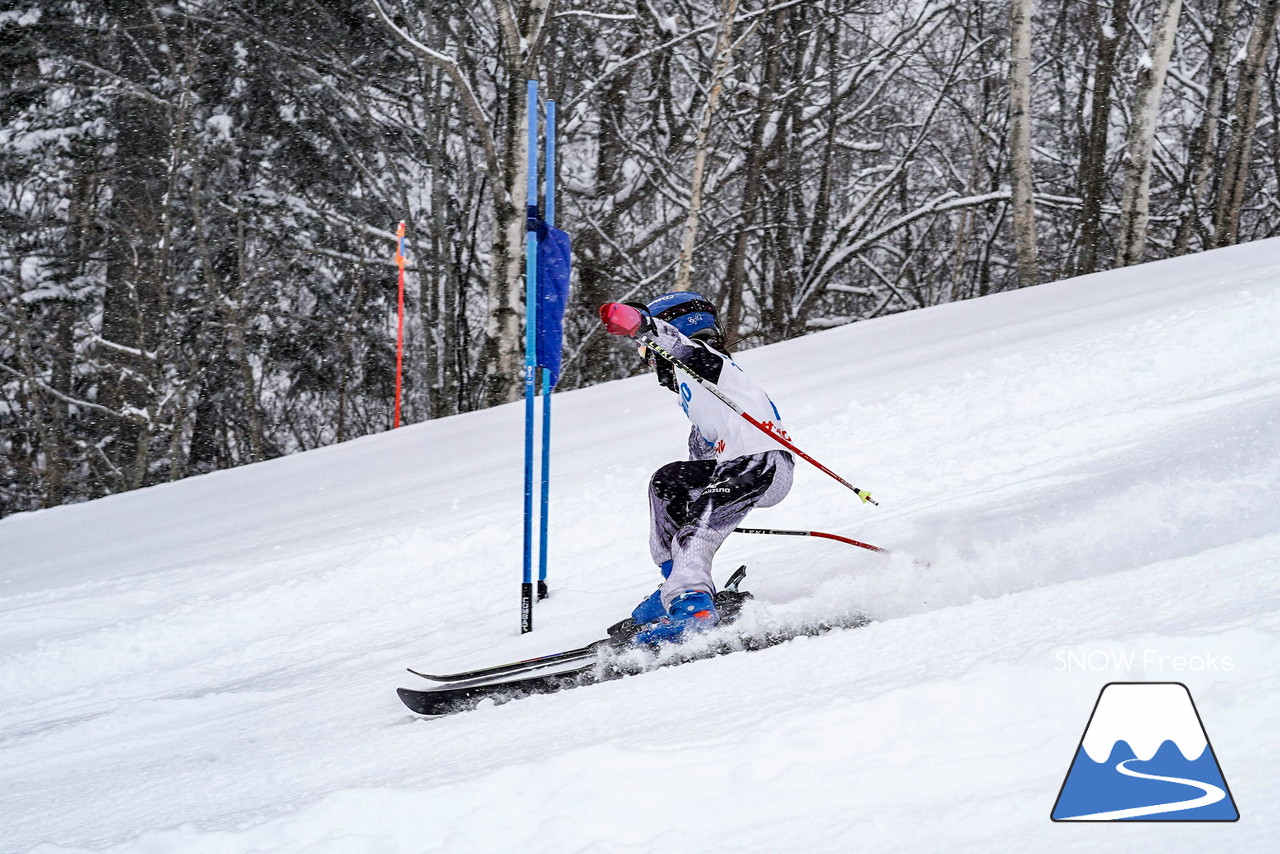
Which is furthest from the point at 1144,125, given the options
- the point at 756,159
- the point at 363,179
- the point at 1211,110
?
the point at 363,179

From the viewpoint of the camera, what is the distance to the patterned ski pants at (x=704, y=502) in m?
3.97

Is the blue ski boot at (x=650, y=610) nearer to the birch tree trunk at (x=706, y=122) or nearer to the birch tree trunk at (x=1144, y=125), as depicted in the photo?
the birch tree trunk at (x=706, y=122)

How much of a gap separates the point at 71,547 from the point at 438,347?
904cm

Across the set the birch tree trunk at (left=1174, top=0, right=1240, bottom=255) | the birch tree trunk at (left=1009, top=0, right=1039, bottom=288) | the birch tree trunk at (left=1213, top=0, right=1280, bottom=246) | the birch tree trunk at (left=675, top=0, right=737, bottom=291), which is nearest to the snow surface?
the birch tree trunk at (left=675, top=0, right=737, bottom=291)

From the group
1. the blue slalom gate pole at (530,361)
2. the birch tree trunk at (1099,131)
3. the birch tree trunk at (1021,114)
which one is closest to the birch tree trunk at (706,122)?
the birch tree trunk at (1021,114)

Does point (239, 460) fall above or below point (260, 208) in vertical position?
below

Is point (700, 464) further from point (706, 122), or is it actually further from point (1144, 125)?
point (1144, 125)

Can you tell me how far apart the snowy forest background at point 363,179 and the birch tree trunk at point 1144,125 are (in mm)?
1263

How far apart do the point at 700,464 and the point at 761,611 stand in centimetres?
69

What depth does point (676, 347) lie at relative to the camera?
4035mm

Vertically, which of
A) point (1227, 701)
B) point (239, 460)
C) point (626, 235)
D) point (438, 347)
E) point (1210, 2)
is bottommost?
point (1227, 701)

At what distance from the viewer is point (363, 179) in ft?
54.0

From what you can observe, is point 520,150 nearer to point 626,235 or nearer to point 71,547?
point 71,547

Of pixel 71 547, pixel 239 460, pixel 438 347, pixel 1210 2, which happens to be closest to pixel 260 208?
pixel 438 347
